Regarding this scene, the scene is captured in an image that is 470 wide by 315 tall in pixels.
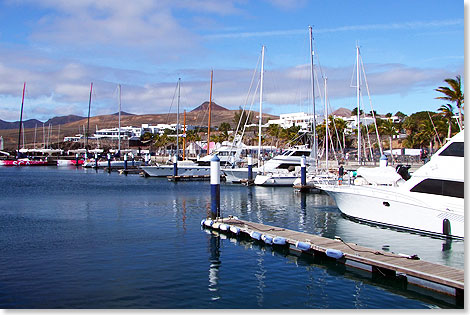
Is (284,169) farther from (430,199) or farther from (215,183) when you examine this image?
(430,199)

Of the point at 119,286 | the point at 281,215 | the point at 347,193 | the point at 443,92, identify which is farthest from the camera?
the point at 443,92

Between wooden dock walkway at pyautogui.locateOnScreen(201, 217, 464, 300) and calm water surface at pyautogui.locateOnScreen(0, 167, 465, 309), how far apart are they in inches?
18.8

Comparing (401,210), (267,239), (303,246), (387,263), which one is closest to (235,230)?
(267,239)

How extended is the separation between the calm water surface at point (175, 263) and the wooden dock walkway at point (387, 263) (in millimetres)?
477

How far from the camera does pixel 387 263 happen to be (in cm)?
1598

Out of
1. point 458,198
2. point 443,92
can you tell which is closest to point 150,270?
point 458,198

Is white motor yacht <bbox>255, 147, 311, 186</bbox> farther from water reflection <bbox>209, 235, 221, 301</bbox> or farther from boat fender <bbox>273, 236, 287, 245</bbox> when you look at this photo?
boat fender <bbox>273, 236, 287, 245</bbox>

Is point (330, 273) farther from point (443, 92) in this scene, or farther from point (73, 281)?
point (443, 92)

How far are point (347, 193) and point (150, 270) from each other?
47.6ft

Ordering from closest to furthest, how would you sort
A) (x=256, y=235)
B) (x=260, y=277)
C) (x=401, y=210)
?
1. (x=260, y=277)
2. (x=256, y=235)
3. (x=401, y=210)

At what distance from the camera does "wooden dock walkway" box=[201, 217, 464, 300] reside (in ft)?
46.8

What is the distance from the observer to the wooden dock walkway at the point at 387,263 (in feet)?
46.8

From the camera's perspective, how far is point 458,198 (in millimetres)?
21828

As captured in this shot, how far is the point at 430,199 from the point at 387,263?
26.4 feet
